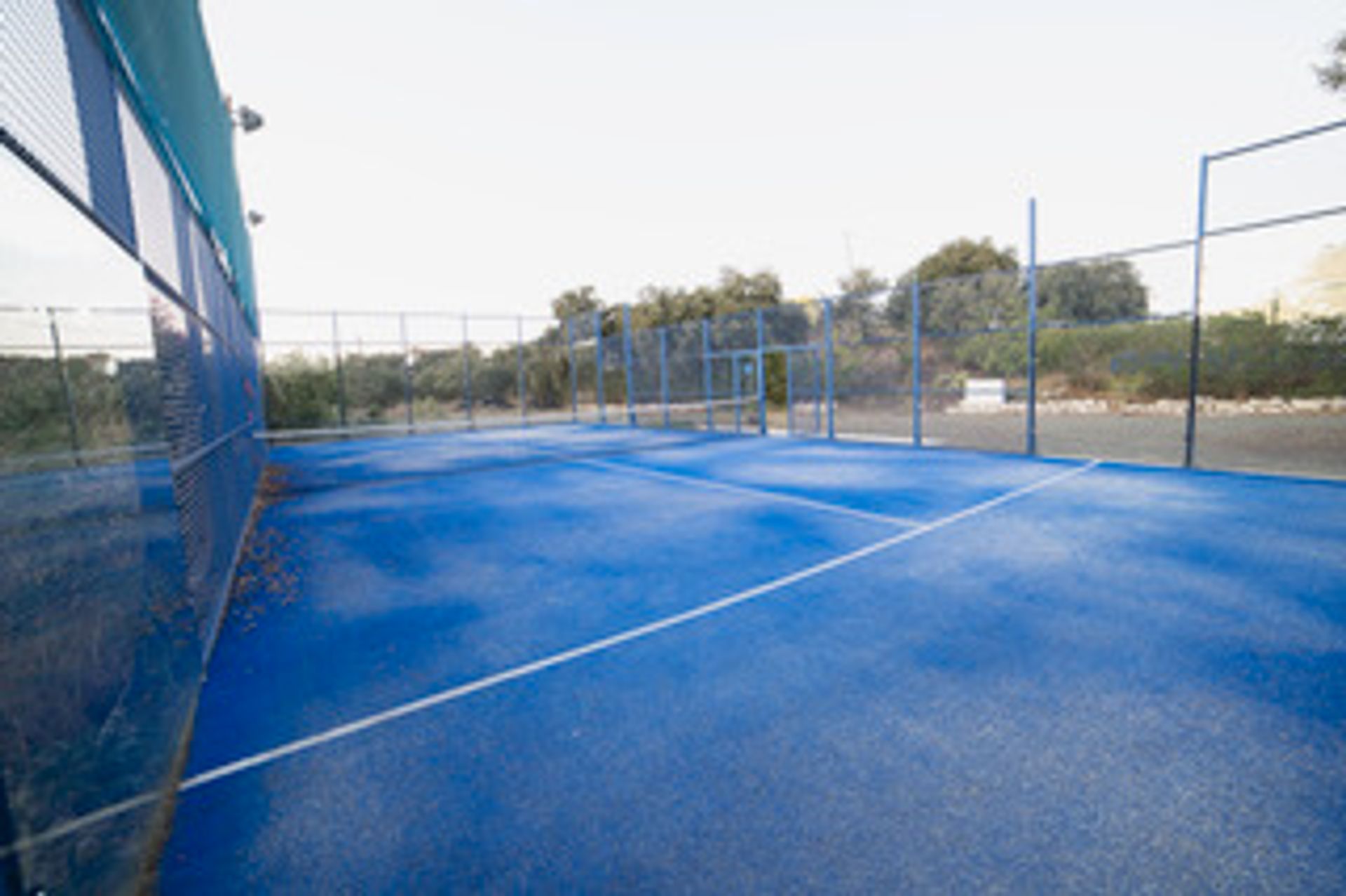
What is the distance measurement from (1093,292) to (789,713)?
59.8 ft

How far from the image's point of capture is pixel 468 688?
3033 millimetres

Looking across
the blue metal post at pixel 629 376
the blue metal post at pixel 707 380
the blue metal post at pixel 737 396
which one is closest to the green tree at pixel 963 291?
the blue metal post at pixel 737 396

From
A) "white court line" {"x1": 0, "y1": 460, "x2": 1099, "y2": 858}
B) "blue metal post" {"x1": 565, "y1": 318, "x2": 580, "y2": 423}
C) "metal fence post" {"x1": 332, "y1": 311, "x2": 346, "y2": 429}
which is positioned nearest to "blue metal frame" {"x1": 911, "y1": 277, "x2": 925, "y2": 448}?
"white court line" {"x1": 0, "y1": 460, "x2": 1099, "y2": 858}

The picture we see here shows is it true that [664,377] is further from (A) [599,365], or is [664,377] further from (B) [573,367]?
(B) [573,367]

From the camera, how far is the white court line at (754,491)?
630 centimetres

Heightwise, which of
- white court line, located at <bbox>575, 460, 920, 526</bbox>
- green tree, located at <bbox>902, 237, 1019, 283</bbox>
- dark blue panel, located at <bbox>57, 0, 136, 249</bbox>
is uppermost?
green tree, located at <bbox>902, 237, 1019, 283</bbox>

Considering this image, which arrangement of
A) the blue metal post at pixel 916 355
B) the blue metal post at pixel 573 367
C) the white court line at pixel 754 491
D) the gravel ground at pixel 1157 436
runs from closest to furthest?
the white court line at pixel 754 491 < the gravel ground at pixel 1157 436 < the blue metal post at pixel 916 355 < the blue metal post at pixel 573 367

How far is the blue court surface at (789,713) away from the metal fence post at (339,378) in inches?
491

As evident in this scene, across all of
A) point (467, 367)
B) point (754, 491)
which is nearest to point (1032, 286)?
point (754, 491)

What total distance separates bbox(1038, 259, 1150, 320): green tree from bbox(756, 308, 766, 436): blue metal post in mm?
6270

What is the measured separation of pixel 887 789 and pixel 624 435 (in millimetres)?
14794

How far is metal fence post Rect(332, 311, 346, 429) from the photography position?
54.3 feet

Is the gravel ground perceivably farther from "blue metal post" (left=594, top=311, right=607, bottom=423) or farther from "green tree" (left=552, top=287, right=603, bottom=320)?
"green tree" (left=552, top=287, right=603, bottom=320)

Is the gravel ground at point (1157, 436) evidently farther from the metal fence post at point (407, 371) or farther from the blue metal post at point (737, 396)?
the metal fence post at point (407, 371)
